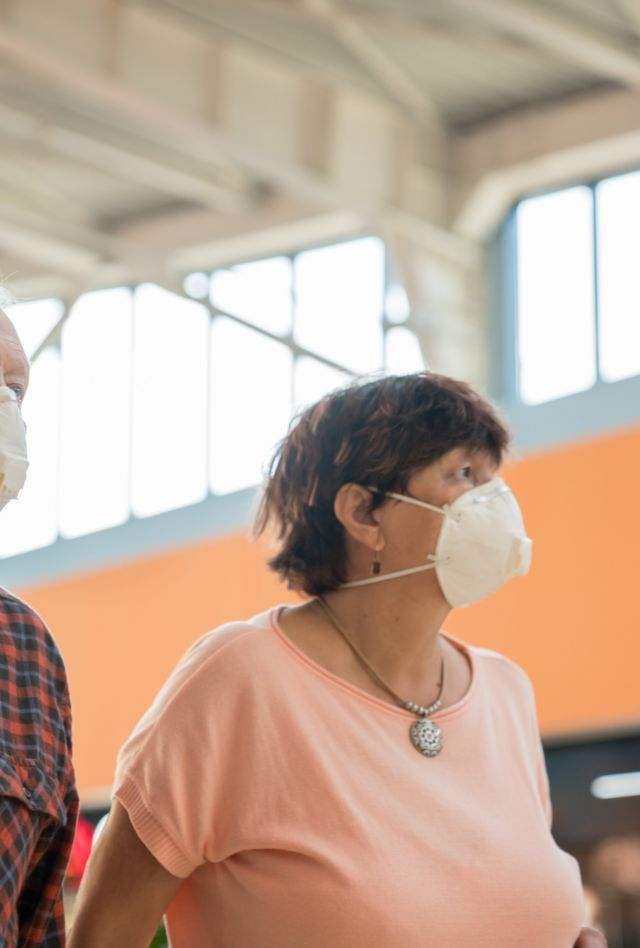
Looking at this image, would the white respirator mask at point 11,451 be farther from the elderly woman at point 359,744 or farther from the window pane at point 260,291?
the window pane at point 260,291

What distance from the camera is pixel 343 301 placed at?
16.6m

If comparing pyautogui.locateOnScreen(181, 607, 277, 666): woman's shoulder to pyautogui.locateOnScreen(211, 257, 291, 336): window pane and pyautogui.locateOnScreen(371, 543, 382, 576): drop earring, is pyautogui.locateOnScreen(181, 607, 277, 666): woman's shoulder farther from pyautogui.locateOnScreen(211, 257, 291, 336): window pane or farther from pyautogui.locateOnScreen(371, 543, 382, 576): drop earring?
pyautogui.locateOnScreen(211, 257, 291, 336): window pane

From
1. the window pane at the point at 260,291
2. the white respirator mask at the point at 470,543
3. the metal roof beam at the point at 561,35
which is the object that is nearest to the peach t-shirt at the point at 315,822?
the white respirator mask at the point at 470,543

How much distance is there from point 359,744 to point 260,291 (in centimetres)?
1470

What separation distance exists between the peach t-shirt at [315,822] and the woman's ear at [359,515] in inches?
8.5

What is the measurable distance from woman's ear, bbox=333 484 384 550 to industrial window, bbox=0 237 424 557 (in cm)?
1270

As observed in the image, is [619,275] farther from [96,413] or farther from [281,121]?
[96,413]

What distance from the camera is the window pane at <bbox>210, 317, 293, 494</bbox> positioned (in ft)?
56.2

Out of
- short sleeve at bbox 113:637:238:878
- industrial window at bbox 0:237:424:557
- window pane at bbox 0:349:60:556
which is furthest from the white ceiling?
short sleeve at bbox 113:637:238:878

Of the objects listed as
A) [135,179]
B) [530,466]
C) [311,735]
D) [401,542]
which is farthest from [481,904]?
[135,179]

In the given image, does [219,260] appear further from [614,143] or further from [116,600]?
[116,600]

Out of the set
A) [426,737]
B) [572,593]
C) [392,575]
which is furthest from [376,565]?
A: [572,593]

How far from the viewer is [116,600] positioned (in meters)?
10.7

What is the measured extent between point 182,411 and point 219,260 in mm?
1830
